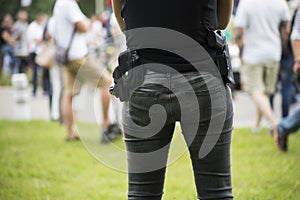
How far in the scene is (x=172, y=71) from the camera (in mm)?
2232

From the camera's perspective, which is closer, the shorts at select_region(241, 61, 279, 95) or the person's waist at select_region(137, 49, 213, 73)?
the person's waist at select_region(137, 49, 213, 73)

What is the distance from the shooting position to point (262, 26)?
6.43m

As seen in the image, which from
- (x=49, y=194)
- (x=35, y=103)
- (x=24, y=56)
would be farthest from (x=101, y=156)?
(x=24, y=56)

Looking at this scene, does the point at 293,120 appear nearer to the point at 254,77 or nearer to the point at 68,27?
the point at 254,77

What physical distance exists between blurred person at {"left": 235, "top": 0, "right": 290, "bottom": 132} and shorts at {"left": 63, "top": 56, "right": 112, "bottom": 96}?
6.09 feet

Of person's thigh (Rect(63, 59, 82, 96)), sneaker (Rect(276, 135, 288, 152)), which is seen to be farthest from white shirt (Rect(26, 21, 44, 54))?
sneaker (Rect(276, 135, 288, 152))

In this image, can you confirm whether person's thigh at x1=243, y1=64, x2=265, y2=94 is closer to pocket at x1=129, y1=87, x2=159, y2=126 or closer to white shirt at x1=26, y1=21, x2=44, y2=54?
pocket at x1=129, y1=87, x2=159, y2=126

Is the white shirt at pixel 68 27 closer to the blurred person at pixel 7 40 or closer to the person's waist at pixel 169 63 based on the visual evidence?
the person's waist at pixel 169 63

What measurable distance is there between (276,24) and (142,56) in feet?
15.1

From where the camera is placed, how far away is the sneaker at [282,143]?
5.75 m

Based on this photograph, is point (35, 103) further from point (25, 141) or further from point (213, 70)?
point (213, 70)

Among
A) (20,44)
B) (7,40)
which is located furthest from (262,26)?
(20,44)

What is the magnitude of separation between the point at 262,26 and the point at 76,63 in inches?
98.5

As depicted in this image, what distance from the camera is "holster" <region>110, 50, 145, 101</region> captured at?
7.50ft
